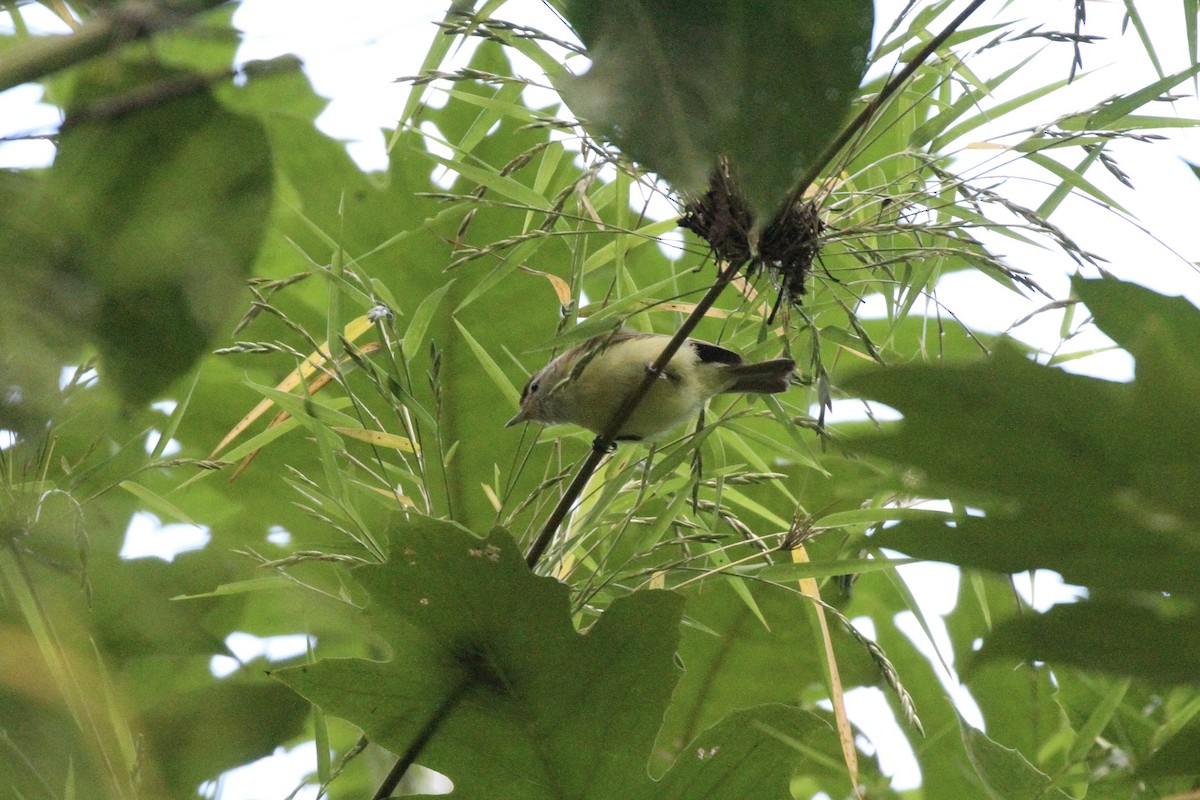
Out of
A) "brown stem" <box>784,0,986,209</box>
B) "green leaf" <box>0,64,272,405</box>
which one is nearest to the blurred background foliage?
"green leaf" <box>0,64,272,405</box>

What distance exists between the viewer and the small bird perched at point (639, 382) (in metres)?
2.09

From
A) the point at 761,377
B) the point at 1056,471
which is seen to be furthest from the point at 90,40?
the point at 761,377

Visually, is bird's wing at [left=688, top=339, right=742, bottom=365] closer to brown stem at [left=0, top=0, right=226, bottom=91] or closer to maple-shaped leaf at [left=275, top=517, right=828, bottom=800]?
maple-shaped leaf at [left=275, top=517, right=828, bottom=800]

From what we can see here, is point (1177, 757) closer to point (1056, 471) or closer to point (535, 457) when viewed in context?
point (1056, 471)

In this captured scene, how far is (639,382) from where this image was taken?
2.28 metres

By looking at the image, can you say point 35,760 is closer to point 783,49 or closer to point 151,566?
point 151,566

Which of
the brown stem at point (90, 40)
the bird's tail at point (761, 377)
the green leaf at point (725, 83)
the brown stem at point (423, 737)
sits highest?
the green leaf at point (725, 83)

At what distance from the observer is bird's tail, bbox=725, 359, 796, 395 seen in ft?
6.63

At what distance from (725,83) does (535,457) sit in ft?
7.76

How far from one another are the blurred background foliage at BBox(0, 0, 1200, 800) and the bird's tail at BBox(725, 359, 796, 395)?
99mm

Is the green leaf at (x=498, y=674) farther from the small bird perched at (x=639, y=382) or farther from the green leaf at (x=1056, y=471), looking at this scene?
the green leaf at (x=1056, y=471)

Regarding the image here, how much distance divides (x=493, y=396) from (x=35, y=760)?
1.95 m

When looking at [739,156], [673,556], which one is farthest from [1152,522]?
[673,556]

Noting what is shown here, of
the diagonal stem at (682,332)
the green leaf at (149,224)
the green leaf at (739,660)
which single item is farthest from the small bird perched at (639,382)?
the green leaf at (149,224)
